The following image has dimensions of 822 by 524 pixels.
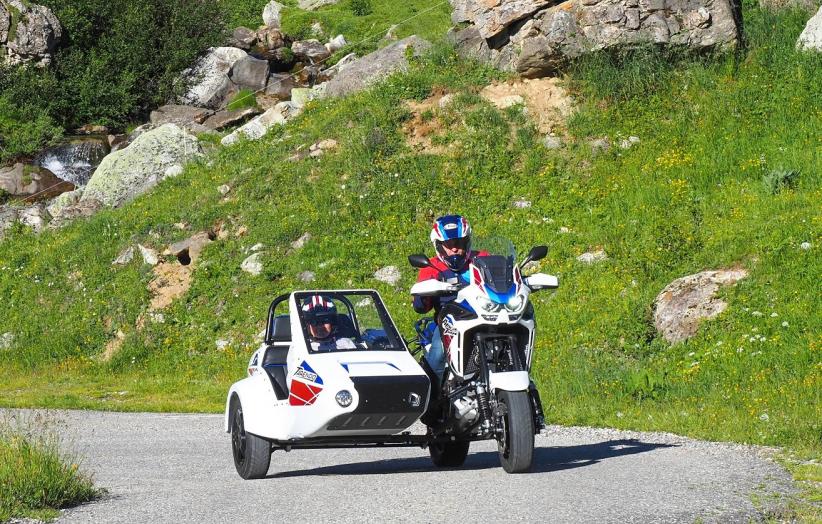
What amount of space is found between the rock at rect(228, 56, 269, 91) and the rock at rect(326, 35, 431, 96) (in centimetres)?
1200

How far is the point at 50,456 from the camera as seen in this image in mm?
8984

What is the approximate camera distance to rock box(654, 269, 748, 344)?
1712 cm

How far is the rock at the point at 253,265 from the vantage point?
2425 centimetres

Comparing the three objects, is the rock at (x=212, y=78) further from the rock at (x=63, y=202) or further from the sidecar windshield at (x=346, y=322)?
the sidecar windshield at (x=346, y=322)

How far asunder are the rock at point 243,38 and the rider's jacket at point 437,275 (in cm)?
4063

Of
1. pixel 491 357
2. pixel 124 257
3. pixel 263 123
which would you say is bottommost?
pixel 124 257

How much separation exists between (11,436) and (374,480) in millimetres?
3160

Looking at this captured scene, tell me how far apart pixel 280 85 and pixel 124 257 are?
17666 mm

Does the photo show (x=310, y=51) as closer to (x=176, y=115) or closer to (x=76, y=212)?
(x=176, y=115)

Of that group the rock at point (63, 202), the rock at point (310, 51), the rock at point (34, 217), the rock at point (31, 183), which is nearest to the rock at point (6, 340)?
the rock at point (34, 217)

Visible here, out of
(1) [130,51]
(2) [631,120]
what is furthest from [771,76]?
(1) [130,51]

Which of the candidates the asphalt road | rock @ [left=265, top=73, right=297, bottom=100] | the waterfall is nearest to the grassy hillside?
the asphalt road

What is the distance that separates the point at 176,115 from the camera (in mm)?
40250

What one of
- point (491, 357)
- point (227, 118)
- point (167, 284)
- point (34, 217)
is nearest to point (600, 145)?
point (167, 284)
